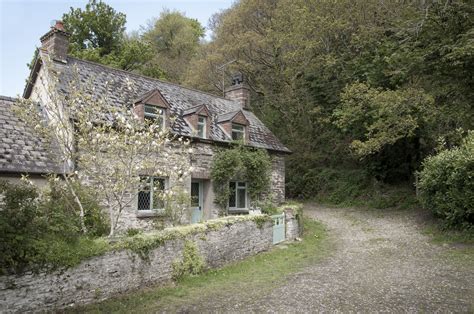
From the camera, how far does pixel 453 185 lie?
535 inches

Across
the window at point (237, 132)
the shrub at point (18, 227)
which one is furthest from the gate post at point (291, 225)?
the shrub at point (18, 227)

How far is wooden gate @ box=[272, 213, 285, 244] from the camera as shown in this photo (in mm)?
13667

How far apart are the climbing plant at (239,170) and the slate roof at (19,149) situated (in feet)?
22.0

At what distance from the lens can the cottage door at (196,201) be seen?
53.2 ft

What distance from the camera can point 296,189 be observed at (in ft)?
90.3

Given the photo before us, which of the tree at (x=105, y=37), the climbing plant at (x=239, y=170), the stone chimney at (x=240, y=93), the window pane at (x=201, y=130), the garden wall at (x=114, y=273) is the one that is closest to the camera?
the garden wall at (x=114, y=273)

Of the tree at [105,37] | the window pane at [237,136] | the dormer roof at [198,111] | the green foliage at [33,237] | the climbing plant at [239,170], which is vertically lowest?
Result: the green foliage at [33,237]

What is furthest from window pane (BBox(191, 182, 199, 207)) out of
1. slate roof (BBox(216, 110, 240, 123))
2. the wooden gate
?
the wooden gate

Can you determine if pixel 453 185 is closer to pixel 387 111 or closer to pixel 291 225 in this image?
pixel 387 111

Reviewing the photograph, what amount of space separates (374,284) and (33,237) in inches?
300

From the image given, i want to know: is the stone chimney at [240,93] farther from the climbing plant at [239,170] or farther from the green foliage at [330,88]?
the climbing plant at [239,170]

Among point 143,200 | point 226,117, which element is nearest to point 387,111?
point 226,117

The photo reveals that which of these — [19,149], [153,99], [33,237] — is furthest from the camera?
[153,99]

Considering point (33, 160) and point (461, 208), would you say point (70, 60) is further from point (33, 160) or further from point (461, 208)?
point (461, 208)
